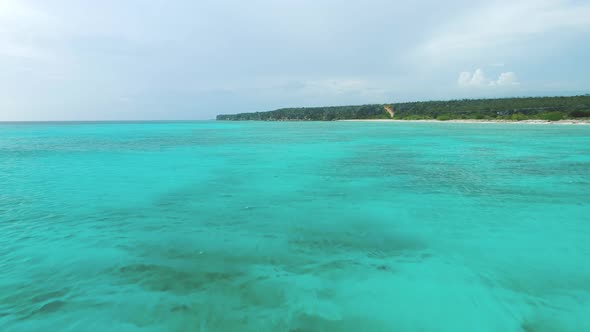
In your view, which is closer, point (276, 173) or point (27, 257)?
point (27, 257)

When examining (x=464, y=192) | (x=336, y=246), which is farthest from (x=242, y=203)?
(x=464, y=192)

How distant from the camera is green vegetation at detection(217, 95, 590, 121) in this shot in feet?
240

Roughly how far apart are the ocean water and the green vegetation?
77.3 meters

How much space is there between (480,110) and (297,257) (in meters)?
103

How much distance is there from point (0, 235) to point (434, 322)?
10226 millimetres

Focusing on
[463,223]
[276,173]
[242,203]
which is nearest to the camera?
[463,223]

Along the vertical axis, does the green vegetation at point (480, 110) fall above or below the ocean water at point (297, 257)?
above

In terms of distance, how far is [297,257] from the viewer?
6480mm

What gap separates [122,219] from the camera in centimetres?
893

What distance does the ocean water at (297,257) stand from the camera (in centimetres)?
468

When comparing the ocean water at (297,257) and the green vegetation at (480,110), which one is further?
the green vegetation at (480,110)

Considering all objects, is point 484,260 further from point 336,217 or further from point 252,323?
point 252,323

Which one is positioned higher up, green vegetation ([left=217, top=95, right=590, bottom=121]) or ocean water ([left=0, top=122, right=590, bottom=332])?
green vegetation ([left=217, top=95, right=590, bottom=121])

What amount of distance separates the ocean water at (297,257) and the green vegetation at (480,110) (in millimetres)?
77337
